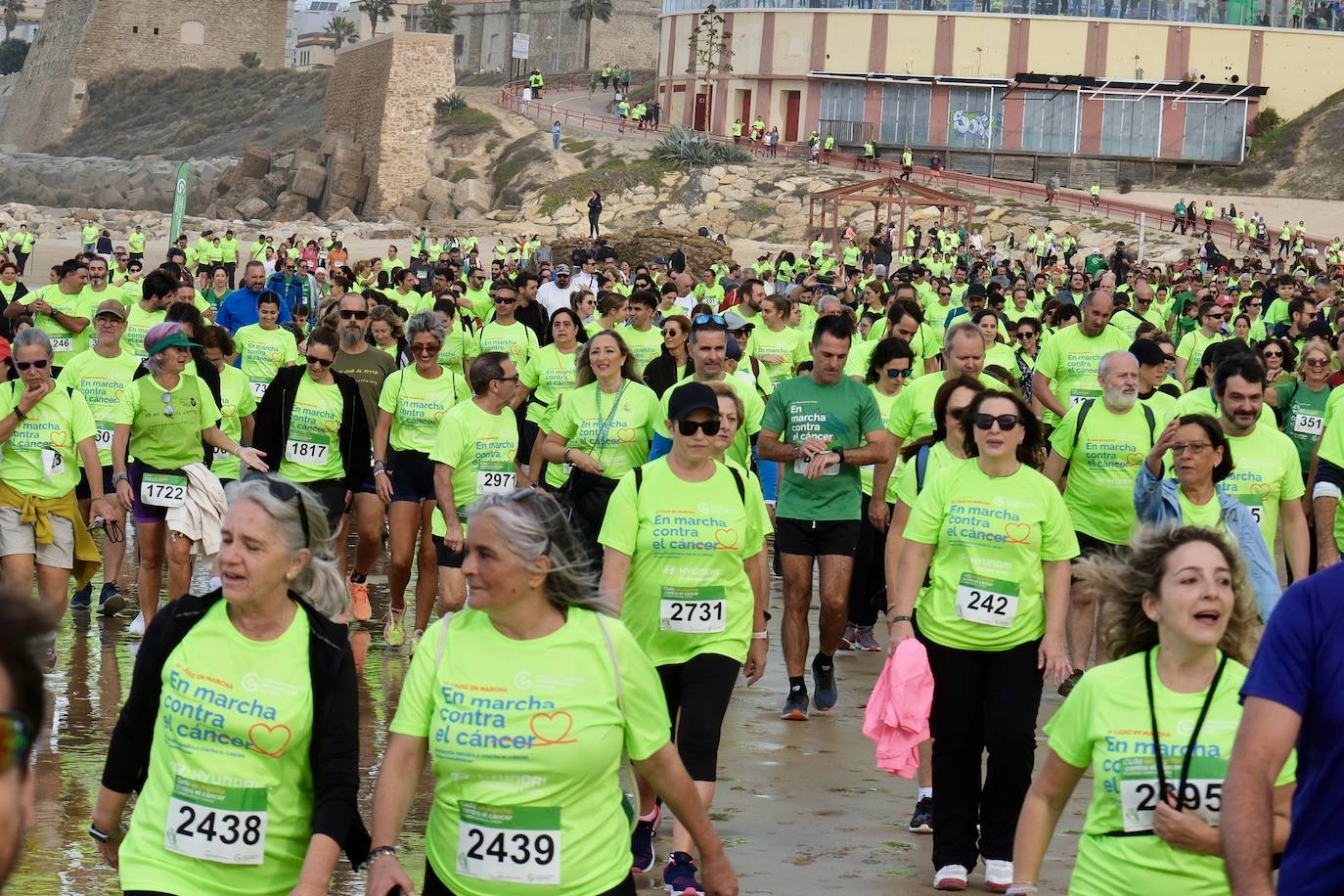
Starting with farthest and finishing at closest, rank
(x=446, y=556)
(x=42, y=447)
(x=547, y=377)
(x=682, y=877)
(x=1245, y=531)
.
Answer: (x=547, y=377), (x=446, y=556), (x=42, y=447), (x=1245, y=531), (x=682, y=877)

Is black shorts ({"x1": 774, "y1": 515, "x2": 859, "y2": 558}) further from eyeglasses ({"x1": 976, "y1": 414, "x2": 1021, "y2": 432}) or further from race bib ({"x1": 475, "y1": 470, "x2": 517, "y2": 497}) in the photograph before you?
eyeglasses ({"x1": 976, "y1": 414, "x2": 1021, "y2": 432})

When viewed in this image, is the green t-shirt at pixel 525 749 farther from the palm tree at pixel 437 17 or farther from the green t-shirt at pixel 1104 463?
the palm tree at pixel 437 17

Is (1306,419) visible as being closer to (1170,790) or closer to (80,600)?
(80,600)

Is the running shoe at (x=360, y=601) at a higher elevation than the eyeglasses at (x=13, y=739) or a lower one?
lower

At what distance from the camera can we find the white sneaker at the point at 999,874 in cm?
659

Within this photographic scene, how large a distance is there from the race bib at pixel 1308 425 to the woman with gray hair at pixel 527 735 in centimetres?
811

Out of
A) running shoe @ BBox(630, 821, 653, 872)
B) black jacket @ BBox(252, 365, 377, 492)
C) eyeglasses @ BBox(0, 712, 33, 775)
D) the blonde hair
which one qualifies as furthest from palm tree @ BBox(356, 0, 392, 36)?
eyeglasses @ BBox(0, 712, 33, 775)

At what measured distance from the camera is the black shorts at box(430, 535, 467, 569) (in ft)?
32.4

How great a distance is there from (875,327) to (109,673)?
348 inches

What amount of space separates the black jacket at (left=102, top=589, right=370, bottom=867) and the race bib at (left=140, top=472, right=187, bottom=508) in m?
5.97

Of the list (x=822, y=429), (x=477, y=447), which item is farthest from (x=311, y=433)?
(x=822, y=429)

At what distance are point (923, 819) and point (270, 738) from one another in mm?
3759

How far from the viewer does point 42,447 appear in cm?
934

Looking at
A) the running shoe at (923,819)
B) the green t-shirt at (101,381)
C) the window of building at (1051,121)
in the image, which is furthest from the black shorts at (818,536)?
the window of building at (1051,121)
